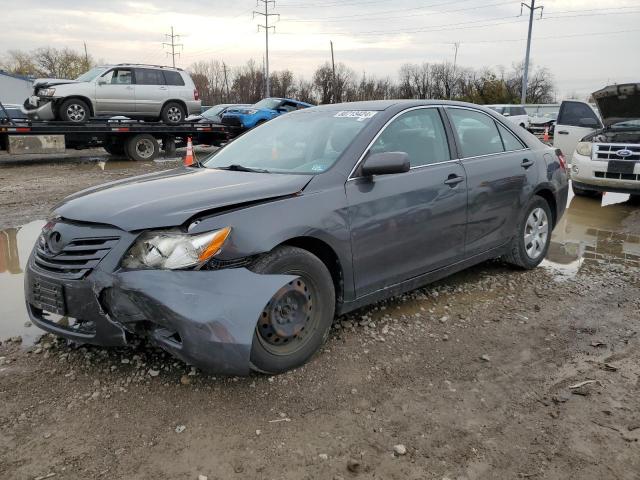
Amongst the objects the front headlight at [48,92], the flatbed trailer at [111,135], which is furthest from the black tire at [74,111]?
the flatbed trailer at [111,135]

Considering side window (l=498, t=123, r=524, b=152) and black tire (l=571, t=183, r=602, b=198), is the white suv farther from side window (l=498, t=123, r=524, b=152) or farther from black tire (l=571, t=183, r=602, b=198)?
side window (l=498, t=123, r=524, b=152)

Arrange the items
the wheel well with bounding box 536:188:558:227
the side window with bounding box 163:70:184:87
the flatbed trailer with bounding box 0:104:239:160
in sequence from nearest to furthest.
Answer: the wheel well with bounding box 536:188:558:227 < the flatbed trailer with bounding box 0:104:239:160 < the side window with bounding box 163:70:184:87

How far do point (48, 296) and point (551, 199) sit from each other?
4584 millimetres

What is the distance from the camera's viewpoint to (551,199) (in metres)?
5.36

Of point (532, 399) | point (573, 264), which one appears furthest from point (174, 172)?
point (573, 264)

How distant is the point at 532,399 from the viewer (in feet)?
9.73

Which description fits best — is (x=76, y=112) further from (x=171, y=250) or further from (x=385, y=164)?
(x=171, y=250)

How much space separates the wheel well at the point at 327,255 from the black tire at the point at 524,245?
2.21 metres

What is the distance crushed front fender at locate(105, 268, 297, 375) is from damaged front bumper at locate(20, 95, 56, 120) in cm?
1356

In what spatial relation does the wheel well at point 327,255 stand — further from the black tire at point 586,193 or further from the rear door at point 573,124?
the rear door at point 573,124

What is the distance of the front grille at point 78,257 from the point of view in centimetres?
287

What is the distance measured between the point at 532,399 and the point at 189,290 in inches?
77.7

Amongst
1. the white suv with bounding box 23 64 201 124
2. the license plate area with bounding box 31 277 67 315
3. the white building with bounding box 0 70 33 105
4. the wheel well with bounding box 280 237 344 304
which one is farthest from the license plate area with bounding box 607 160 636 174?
the white building with bounding box 0 70 33 105

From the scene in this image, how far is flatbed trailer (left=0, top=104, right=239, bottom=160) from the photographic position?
1347 centimetres
